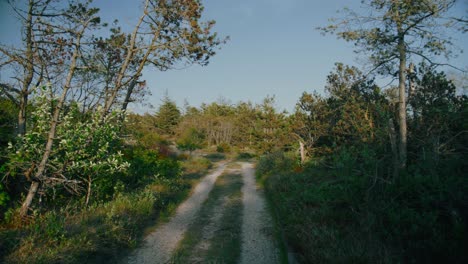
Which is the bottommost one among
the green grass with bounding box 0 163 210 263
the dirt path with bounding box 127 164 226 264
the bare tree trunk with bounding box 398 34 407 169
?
the dirt path with bounding box 127 164 226 264

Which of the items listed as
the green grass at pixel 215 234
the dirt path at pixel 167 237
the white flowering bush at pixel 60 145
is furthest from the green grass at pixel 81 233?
the green grass at pixel 215 234

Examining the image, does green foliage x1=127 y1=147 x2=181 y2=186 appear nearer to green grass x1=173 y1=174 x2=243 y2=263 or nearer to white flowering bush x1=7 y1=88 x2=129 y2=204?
green grass x1=173 y1=174 x2=243 y2=263

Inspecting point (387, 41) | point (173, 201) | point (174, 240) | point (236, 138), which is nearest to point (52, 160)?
point (174, 240)

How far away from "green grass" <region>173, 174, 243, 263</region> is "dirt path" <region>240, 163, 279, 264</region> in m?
0.23

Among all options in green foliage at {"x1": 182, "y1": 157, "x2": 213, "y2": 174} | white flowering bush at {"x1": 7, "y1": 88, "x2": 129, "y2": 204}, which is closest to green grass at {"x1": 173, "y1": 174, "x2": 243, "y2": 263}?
white flowering bush at {"x1": 7, "y1": 88, "x2": 129, "y2": 204}

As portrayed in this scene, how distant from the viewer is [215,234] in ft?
26.5

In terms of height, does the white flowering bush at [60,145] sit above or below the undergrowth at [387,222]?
above

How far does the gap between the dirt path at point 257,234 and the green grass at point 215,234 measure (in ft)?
0.74

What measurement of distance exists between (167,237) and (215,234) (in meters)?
1.49

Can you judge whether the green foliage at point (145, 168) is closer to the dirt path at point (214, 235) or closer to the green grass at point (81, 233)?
the dirt path at point (214, 235)

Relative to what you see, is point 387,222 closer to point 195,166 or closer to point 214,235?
point 214,235

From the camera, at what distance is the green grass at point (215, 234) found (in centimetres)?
652

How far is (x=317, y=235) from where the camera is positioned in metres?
6.29

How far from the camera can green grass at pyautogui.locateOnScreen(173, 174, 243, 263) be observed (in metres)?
6.52
